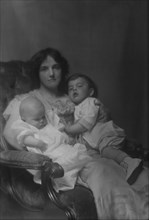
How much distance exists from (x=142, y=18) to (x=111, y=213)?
0.62 m

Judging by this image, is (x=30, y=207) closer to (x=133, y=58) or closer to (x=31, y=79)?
(x=31, y=79)

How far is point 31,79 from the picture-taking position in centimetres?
159

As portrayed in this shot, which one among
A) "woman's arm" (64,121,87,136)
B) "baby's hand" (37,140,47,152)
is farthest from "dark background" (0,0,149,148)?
"baby's hand" (37,140,47,152)

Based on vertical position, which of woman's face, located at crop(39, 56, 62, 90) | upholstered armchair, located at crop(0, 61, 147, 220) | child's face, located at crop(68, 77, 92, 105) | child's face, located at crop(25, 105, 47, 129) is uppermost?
woman's face, located at crop(39, 56, 62, 90)

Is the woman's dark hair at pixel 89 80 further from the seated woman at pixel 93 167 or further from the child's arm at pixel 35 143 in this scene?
the child's arm at pixel 35 143

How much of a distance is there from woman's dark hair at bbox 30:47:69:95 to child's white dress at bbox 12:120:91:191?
0.14 meters

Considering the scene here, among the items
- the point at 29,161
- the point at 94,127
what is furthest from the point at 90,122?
the point at 29,161

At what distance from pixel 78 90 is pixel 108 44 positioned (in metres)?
0.18

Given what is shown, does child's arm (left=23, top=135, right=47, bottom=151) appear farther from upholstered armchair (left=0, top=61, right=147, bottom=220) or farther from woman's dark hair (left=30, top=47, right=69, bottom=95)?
woman's dark hair (left=30, top=47, right=69, bottom=95)

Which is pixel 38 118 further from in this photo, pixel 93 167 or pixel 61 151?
pixel 93 167

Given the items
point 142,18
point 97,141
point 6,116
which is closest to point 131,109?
point 97,141

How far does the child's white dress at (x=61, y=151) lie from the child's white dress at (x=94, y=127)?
0.15 feet

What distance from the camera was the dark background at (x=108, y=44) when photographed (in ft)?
4.97

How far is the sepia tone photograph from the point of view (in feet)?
4.89
